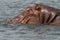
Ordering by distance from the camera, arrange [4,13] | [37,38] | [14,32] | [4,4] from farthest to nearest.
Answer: [4,4] → [4,13] → [14,32] → [37,38]

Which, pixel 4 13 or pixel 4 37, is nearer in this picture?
pixel 4 37

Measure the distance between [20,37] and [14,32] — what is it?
2.94 ft

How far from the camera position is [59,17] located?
17844 mm

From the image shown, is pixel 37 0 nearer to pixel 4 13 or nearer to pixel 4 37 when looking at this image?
pixel 4 13

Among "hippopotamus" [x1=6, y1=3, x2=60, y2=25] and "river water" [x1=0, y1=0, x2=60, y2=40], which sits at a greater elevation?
"hippopotamus" [x1=6, y1=3, x2=60, y2=25]

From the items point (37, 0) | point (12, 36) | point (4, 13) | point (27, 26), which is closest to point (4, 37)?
point (12, 36)

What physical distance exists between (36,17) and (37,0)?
1110 cm

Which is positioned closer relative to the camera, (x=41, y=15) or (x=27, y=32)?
(x=27, y=32)

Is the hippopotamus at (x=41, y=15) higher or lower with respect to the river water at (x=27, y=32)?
higher

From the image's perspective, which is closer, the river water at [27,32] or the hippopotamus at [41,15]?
the river water at [27,32]

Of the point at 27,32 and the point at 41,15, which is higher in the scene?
the point at 41,15

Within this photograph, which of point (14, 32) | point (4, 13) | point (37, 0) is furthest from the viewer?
point (37, 0)

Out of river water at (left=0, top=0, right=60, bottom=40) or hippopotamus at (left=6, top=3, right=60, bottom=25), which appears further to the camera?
hippopotamus at (left=6, top=3, right=60, bottom=25)

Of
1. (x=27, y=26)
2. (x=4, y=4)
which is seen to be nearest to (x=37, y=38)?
(x=27, y=26)
